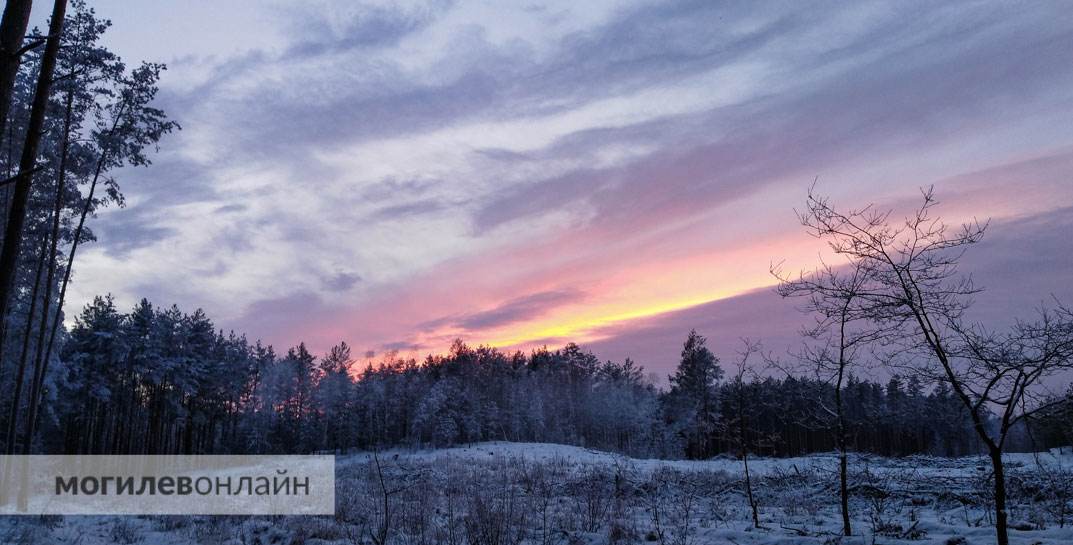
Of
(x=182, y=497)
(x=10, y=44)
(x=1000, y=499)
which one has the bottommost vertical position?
(x=182, y=497)

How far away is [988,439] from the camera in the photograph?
225 inches

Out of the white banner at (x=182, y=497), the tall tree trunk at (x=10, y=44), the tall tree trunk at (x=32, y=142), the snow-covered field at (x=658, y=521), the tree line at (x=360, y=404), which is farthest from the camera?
the tree line at (x=360, y=404)

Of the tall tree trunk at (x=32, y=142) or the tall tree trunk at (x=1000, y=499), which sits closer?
the tall tree trunk at (x=1000, y=499)

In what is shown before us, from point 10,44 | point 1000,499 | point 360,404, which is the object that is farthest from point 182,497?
point 360,404

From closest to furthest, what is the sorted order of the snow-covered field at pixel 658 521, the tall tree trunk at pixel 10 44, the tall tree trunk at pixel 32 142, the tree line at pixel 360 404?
the tall tree trunk at pixel 10 44 → the tall tree trunk at pixel 32 142 → the snow-covered field at pixel 658 521 → the tree line at pixel 360 404

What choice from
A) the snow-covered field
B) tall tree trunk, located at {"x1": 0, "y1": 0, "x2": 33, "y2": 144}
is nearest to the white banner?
the snow-covered field

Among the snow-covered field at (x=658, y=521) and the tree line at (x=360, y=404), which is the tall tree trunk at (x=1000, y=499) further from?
the tree line at (x=360, y=404)

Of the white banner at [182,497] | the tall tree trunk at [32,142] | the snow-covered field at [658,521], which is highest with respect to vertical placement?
the tall tree trunk at [32,142]

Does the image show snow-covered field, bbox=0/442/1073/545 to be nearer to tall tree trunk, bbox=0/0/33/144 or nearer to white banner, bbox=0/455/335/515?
white banner, bbox=0/455/335/515

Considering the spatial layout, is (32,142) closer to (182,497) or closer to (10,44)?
(10,44)

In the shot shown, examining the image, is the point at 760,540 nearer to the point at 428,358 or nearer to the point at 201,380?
the point at 201,380

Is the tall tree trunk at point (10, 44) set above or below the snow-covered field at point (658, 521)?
above

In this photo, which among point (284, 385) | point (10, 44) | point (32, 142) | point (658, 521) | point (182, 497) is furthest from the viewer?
point (284, 385)

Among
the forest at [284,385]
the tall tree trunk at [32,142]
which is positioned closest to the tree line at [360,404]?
the forest at [284,385]
